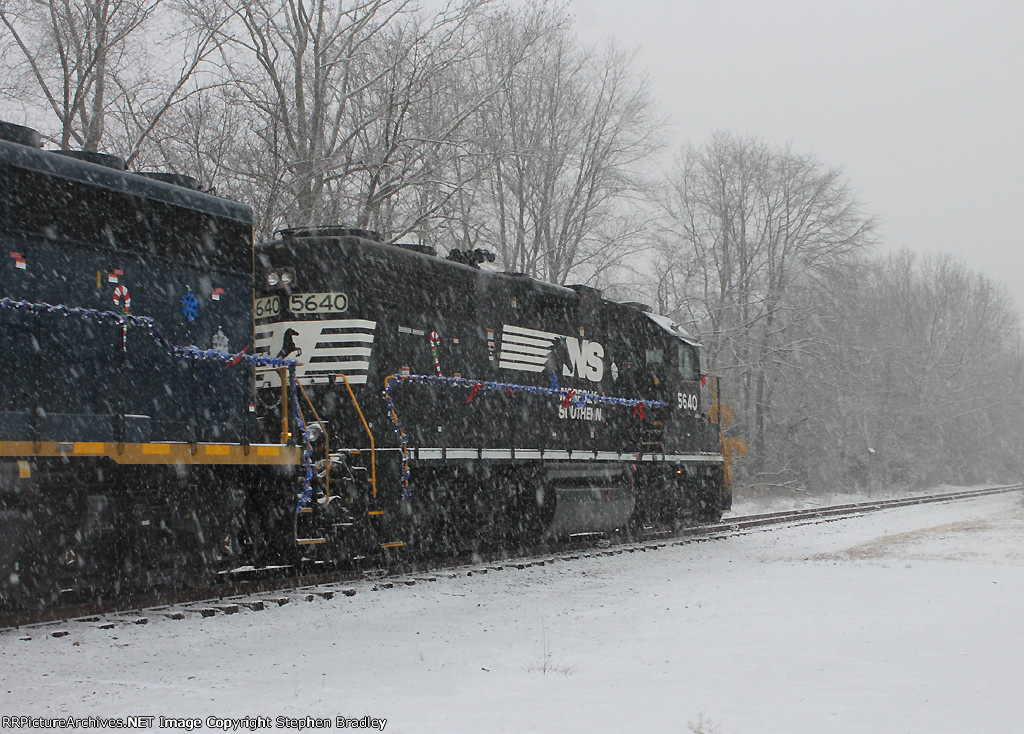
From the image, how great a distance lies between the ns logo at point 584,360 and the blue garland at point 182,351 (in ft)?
15.7

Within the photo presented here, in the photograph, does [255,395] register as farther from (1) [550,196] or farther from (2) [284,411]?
(1) [550,196]

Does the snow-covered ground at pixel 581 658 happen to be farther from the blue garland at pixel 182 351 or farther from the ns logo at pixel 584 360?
the ns logo at pixel 584 360

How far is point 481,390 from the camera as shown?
1080 centimetres

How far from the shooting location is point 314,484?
8438 millimetres

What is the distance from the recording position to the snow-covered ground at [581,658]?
14.5 ft

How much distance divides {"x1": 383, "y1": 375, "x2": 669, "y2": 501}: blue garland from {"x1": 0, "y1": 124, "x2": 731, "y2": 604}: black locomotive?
33 millimetres

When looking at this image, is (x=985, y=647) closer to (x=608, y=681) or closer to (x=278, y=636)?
(x=608, y=681)

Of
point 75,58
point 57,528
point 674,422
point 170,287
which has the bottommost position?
point 57,528

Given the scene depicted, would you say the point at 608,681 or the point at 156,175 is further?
the point at 156,175

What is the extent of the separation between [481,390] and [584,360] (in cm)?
245

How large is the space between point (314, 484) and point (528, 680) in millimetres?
3944

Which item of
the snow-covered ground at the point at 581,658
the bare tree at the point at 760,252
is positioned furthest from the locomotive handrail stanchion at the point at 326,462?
the bare tree at the point at 760,252

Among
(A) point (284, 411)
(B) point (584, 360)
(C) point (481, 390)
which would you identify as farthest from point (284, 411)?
(B) point (584, 360)

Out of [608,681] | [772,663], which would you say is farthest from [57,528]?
[772,663]
